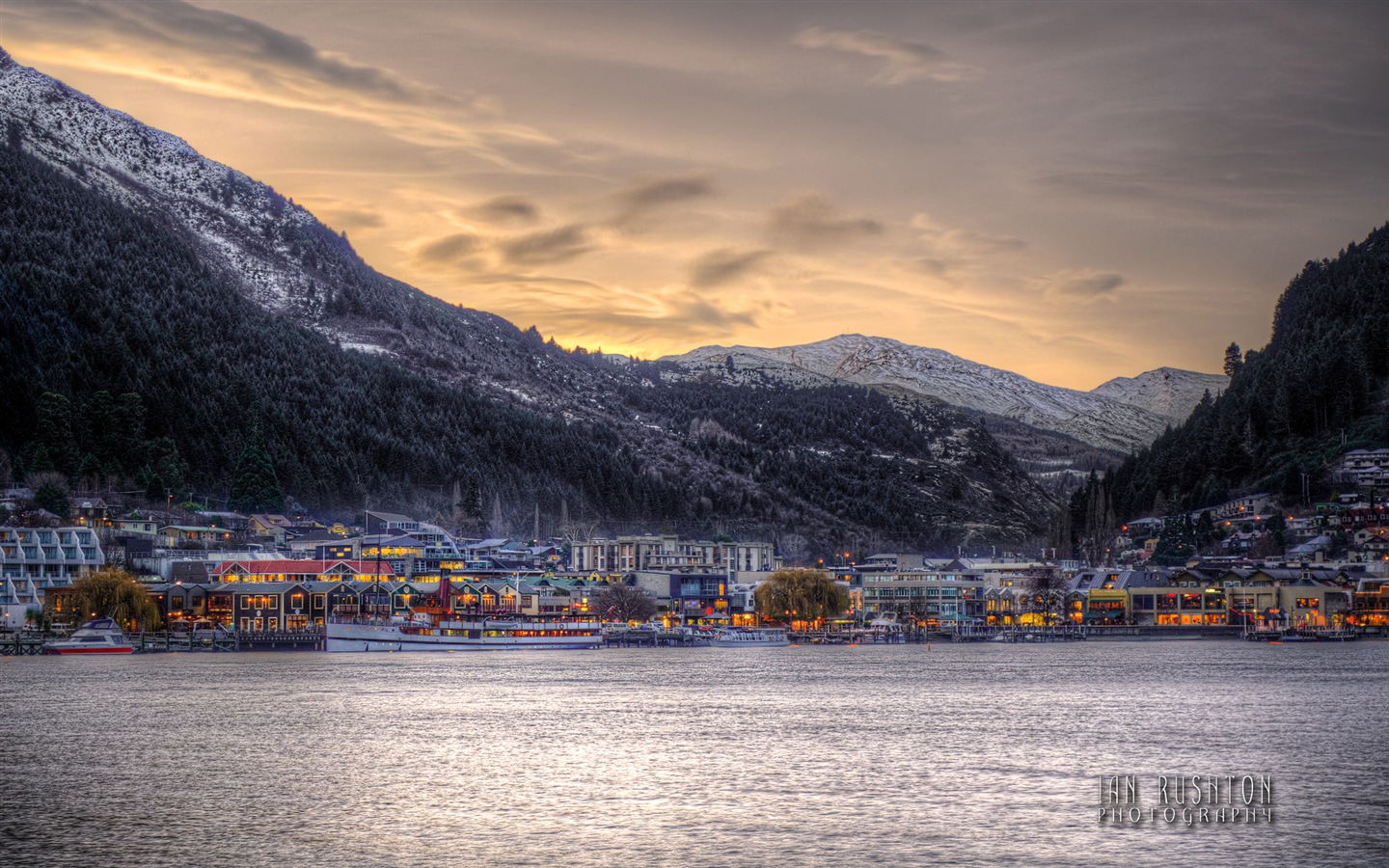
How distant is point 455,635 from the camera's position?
161m

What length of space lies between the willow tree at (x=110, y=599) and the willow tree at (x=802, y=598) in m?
76.7

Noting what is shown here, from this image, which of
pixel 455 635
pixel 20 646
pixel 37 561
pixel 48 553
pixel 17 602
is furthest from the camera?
pixel 48 553

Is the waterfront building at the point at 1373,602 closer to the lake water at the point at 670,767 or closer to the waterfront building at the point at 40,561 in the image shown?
the lake water at the point at 670,767

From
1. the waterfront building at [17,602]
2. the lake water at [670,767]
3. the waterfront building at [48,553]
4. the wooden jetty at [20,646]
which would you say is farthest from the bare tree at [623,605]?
the lake water at [670,767]

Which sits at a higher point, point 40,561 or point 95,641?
point 40,561

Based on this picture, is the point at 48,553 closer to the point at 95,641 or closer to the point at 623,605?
the point at 95,641

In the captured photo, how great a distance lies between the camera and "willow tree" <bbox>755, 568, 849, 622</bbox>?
189m

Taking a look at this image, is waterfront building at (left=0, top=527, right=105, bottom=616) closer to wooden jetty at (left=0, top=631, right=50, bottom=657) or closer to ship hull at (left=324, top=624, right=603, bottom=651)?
wooden jetty at (left=0, top=631, right=50, bottom=657)

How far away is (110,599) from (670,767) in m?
107

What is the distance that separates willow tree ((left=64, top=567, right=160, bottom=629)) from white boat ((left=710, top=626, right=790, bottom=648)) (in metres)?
63.0

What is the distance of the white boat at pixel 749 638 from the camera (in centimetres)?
17438

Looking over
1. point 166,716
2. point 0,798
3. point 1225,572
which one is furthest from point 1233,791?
point 1225,572

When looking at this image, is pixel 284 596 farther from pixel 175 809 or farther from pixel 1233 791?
pixel 1233 791

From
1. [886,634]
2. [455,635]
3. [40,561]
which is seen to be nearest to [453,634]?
[455,635]
